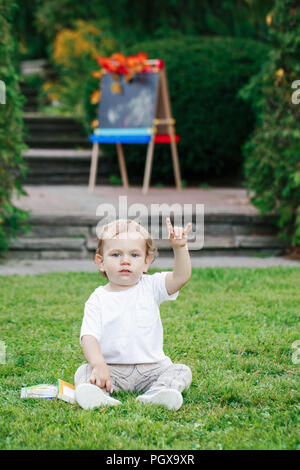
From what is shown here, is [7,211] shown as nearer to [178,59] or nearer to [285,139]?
[285,139]

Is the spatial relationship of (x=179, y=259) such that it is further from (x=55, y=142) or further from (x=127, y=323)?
(x=55, y=142)

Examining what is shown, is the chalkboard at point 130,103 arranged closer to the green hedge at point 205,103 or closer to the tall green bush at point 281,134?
the green hedge at point 205,103

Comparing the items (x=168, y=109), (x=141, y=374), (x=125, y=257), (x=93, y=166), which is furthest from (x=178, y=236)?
(x=168, y=109)

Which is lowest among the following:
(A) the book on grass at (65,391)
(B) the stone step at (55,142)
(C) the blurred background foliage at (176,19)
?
(B) the stone step at (55,142)

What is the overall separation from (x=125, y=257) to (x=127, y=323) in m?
0.29

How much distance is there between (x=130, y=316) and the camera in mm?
2986

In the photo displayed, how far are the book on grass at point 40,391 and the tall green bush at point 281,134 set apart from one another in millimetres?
3502

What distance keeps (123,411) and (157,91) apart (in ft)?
20.2

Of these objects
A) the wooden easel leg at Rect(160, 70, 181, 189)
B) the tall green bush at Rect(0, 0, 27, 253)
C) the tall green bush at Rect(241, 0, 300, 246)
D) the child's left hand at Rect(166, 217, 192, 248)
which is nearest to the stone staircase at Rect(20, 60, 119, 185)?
the wooden easel leg at Rect(160, 70, 181, 189)

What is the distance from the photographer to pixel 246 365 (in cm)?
331

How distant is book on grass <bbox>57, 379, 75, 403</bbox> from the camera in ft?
9.34

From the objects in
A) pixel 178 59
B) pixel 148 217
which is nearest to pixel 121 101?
pixel 178 59

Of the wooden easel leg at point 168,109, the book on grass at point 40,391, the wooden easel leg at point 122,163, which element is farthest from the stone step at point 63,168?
the book on grass at point 40,391

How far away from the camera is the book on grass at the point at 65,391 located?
2.85m
